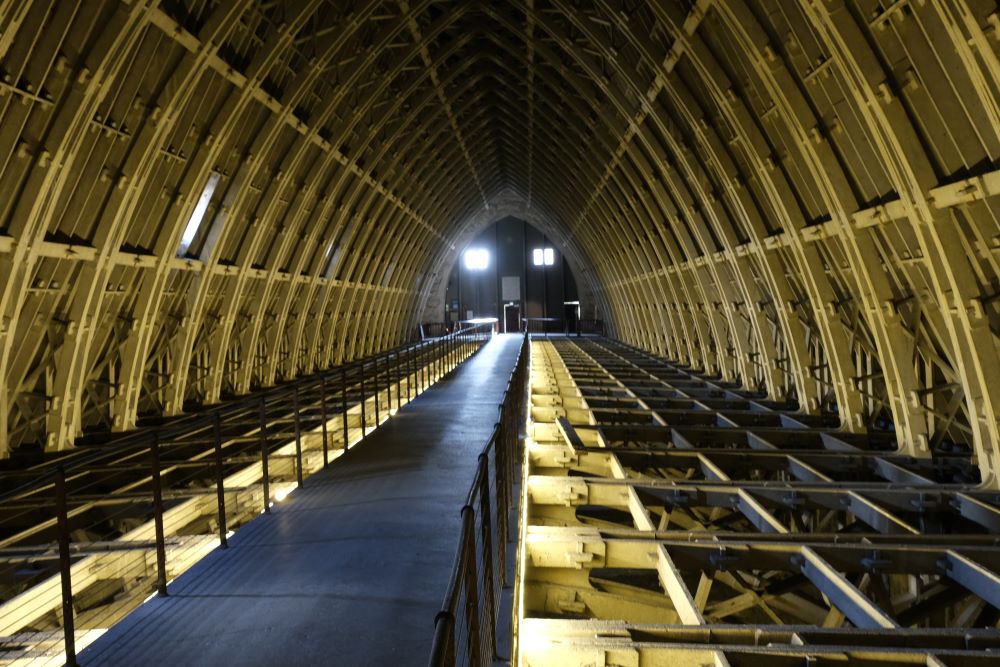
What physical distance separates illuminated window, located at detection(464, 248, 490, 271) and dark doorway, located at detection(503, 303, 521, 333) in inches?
123

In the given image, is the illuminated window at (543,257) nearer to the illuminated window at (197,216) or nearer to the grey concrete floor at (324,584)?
the illuminated window at (197,216)

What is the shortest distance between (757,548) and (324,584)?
10.9ft

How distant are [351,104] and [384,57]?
2.35 m

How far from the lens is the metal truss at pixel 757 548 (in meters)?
3.93

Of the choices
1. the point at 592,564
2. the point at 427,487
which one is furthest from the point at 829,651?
the point at 427,487

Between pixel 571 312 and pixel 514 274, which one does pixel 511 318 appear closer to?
pixel 514 274

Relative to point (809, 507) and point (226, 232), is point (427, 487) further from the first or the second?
point (226, 232)

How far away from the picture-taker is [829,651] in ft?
12.1

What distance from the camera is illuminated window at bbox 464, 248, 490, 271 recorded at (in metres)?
45.1

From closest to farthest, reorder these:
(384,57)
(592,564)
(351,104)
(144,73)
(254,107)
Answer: (592,564) < (144,73) < (254,107) < (351,104) < (384,57)

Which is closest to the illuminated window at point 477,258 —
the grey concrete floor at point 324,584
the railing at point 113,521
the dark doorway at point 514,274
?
the dark doorway at point 514,274

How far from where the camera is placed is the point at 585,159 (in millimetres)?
21188

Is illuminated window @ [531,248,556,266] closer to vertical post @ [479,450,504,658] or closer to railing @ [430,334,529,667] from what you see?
railing @ [430,334,529,667]

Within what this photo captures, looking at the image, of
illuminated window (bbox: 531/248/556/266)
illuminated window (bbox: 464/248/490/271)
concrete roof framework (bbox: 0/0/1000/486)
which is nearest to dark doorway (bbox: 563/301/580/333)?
illuminated window (bbox: 531/248/556/266)
